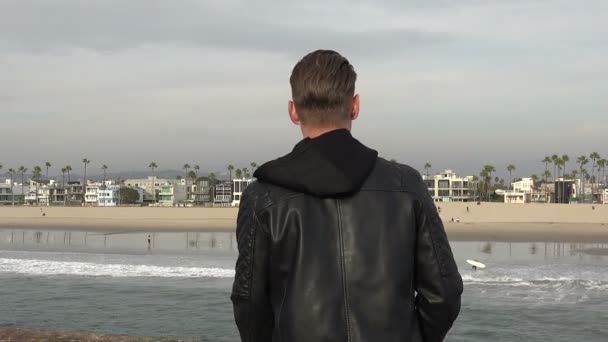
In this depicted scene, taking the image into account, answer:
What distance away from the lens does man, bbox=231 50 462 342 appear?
6.13 feet

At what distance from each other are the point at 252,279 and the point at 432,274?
0.55m

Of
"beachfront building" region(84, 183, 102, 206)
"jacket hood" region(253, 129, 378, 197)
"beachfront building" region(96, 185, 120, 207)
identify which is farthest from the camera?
"beachfront building" region(84, 183, 102, 206)

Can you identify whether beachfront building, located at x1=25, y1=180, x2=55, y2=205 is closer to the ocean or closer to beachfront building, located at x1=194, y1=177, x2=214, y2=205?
beachfront building, located at x1=194, y1=177, x2=214, y2=205

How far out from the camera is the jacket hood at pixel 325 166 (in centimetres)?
185

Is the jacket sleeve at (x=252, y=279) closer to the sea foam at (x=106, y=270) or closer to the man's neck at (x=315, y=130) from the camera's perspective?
the man's neck at (x=315, y=130)

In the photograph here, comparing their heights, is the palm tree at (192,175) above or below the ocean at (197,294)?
above

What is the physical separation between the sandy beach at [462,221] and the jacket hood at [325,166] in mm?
48218

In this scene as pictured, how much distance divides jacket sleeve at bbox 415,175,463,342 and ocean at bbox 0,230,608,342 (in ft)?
36.7

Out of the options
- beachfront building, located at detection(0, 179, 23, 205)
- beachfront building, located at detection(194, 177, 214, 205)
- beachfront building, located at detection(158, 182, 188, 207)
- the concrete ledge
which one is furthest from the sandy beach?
beachfront building, located at detection(0, 179, 23, 205)

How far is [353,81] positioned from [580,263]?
106 feet

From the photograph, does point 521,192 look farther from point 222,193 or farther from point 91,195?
point 91,195

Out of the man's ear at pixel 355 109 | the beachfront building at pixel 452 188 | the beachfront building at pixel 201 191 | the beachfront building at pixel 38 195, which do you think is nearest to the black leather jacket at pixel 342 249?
the man's ear at pixel 355 109

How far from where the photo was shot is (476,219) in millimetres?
75125

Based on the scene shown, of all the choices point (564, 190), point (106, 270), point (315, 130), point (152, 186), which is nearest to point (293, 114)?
point (315, 130)
